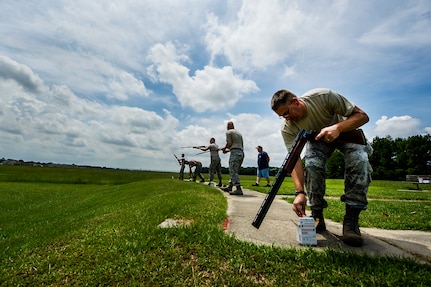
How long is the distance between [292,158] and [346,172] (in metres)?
0.82

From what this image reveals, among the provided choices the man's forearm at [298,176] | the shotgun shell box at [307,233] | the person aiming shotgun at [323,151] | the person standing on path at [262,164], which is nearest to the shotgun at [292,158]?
the person aiming shotgun at [323,151]

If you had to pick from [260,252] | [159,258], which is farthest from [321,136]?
[159,258]

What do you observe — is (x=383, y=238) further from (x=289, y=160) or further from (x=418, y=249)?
(x=289, y=160)

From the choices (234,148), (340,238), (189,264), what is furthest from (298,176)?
(234,148)

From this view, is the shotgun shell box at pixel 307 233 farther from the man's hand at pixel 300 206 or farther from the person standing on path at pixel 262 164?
the person standing on path at pixel 262 164

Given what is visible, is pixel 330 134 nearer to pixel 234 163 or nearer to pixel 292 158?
pixel 292 158

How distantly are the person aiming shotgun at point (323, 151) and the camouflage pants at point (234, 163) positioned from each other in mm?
7247

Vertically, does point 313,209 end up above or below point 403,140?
below

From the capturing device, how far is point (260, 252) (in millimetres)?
2924

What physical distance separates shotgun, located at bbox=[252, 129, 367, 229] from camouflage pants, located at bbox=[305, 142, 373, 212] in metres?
0.12

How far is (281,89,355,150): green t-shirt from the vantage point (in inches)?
147

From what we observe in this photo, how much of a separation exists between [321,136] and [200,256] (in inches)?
84.9

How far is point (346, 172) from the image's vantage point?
3.55 m

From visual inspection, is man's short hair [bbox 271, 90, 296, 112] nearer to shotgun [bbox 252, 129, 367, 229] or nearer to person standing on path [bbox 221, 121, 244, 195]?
shotgun [bbox 252, 129, 367, 229]
